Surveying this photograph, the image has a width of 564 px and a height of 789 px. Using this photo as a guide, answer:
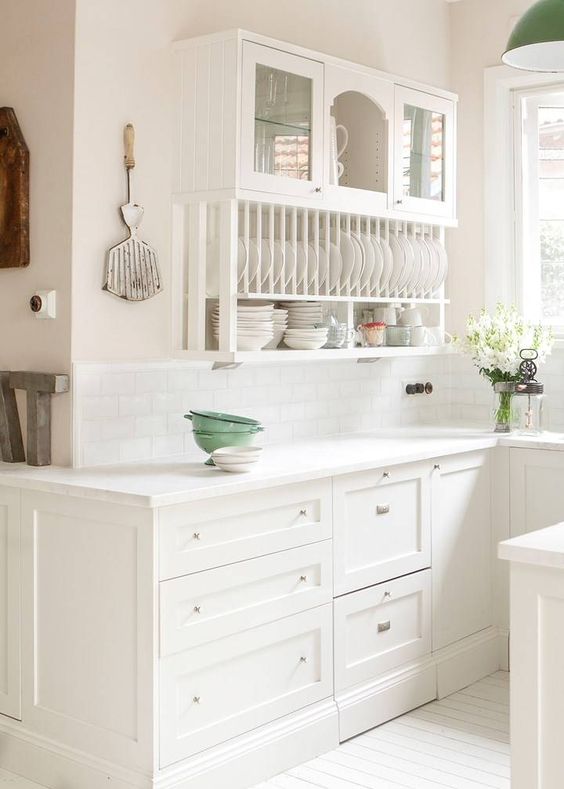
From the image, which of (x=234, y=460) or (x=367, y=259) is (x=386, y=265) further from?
(x=234, y=460)

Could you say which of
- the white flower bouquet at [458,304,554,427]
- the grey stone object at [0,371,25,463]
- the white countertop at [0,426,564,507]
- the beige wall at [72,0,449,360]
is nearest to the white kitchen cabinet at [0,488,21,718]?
the white countertop at [0,426,564,507]

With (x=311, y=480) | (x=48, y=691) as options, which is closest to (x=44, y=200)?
(x=311, y=480)

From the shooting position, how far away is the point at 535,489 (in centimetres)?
419

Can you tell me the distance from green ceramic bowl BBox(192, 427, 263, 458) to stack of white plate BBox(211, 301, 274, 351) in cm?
36

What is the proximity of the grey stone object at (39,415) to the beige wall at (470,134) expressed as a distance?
2392 mm

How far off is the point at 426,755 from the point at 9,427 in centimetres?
179

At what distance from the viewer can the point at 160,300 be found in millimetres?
3604

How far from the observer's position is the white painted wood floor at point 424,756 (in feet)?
10.5

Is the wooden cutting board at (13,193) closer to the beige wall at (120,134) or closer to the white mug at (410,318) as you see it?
the beige wall at (120,134)

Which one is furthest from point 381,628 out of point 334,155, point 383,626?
point 334,155

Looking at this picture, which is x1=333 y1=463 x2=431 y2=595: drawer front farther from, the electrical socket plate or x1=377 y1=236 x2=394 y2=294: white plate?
the electrical socket plate

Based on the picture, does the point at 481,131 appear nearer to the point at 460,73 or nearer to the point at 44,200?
the point at 460,73

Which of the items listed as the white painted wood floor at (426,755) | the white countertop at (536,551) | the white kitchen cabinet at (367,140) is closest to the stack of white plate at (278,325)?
the white kitchen cabinet at (367,140)

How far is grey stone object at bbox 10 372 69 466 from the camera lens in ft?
11.0
